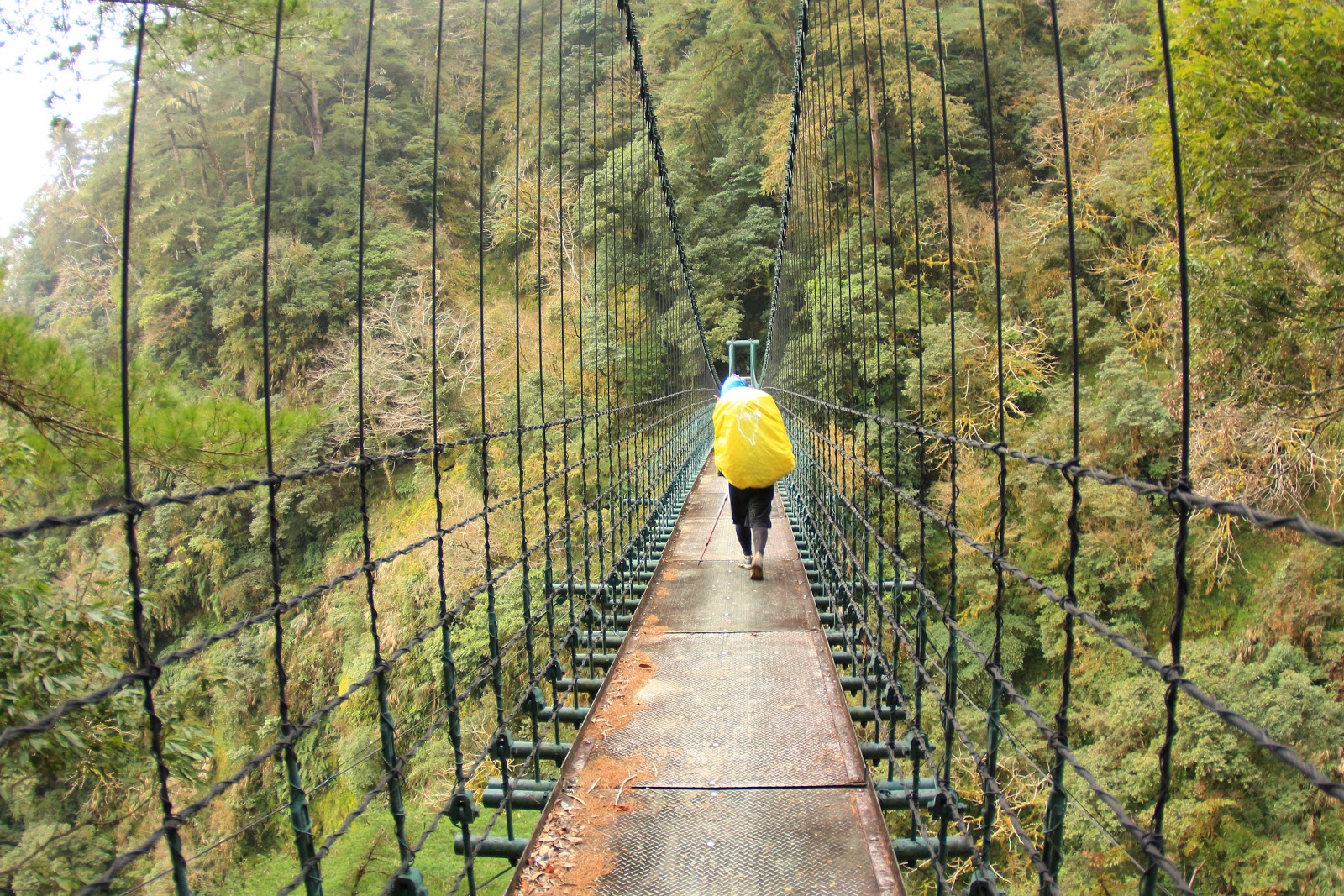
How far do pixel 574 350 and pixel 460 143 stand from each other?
860 centimetres

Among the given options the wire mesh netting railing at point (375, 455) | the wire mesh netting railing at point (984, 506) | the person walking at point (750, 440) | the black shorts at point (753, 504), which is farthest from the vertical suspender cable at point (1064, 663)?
the black shorts at point (753, 504)

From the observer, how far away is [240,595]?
12711mm

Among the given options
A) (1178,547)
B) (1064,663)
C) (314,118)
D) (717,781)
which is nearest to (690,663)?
(717,781)

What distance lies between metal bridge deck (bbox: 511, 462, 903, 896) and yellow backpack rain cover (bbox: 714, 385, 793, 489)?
2.02 feet

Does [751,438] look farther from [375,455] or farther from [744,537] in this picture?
[375,455]

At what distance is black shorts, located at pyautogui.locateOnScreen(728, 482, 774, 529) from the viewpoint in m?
3.38

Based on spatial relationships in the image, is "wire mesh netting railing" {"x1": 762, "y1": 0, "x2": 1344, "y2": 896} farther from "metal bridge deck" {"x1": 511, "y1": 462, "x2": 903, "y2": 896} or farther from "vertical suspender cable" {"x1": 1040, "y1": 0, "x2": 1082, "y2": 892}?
"metal bridge deck" {"x1": 511, "y1": 462, "x2": 903, "y2": 896}

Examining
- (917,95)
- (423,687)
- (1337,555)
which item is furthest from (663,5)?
(1337,555)

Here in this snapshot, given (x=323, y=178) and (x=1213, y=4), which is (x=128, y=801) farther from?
(x=1213, y=4)

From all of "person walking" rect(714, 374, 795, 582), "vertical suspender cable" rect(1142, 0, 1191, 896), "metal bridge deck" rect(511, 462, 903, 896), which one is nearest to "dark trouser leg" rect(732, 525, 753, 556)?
"person walking" rect(714, 374, 795, 582)

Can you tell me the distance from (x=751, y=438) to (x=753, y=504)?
0.41 meters

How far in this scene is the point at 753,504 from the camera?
11.2 ft

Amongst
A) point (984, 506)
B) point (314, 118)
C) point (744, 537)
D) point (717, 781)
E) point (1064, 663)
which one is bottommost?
point (984, 506)

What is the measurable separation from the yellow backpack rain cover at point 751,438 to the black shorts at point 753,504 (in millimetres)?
167
